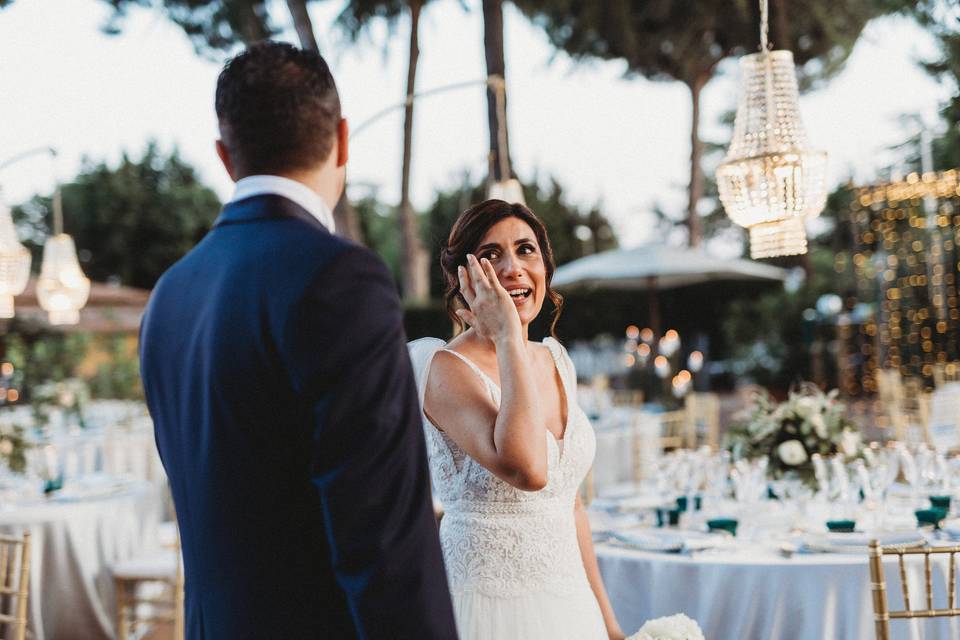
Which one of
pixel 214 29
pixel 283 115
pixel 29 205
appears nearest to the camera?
pixel 283 115

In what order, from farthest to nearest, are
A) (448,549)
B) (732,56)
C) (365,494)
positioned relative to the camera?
(732,56) < (448,549) < (365,494)

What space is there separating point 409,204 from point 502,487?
12.9 m

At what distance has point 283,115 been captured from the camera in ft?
4.00

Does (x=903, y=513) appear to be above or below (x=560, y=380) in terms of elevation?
below

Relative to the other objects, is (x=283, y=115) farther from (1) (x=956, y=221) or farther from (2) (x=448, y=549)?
(1) (x=956, y=221)

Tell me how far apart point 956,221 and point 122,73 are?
12714 mm

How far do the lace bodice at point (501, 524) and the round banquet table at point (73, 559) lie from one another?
3365 mm

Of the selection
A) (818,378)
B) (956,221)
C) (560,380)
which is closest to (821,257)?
(818,378)

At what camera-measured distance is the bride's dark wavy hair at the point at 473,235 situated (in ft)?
7.14

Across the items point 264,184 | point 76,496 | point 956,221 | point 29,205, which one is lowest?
point 76,496

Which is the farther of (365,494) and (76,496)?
(76,496)

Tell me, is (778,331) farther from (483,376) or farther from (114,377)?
(483,376)

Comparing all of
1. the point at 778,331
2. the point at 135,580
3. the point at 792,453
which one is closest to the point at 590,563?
the point at 792,453

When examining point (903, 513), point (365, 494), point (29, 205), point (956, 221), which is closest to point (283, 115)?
point (365, 494)
